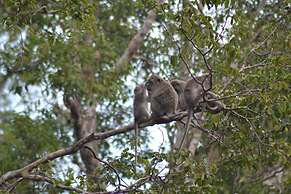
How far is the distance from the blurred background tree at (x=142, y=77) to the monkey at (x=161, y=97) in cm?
34

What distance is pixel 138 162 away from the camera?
320 inches

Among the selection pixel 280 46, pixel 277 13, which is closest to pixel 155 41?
pixel 277 13

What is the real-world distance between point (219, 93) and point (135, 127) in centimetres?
107

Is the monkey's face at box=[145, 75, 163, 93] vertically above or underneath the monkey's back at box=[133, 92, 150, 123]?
above

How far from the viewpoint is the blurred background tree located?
7988 millimetres

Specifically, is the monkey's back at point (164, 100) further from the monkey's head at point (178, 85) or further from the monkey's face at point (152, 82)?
the monkey's head at point (178, 85)

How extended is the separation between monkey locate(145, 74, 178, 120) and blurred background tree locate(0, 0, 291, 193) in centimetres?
34

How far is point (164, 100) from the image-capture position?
9.37 metres

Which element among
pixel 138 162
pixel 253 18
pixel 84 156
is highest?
pixel 253 18

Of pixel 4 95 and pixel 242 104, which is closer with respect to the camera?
pixel 242 104

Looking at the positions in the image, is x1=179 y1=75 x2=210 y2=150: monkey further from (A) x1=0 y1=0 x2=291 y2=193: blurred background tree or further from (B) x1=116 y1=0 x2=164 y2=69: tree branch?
(B) x1=116 y1=0 x2=164 y2=69: tree branch

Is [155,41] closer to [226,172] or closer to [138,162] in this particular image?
[226,172]

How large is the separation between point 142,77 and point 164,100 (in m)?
6.27

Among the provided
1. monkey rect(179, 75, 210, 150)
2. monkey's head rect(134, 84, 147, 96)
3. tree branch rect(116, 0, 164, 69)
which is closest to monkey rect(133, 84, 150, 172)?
monkey's head rect(134, 84, 147, 96)
